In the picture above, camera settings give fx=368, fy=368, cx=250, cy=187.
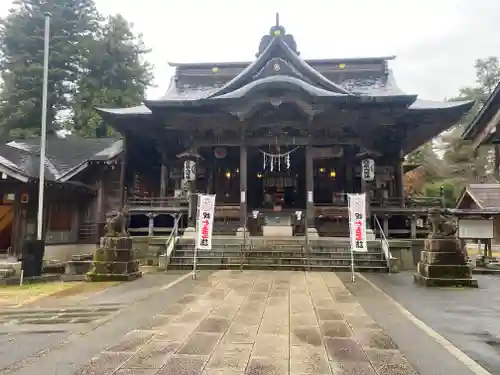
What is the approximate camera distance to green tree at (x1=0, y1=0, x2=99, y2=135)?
2920 cm

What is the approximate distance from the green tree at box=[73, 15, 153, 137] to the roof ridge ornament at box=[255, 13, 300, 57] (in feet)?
51.5

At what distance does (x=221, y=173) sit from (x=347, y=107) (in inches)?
292

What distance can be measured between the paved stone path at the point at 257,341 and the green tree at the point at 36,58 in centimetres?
2785

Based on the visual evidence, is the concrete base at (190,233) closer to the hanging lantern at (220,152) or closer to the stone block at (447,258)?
the hanging lantern at (220,152)

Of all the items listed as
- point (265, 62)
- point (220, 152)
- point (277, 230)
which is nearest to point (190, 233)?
point (277, 230)

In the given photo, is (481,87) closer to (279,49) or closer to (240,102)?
(279,49)

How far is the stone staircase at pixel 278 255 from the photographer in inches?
495

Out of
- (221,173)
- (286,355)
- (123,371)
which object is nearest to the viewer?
(123,371)

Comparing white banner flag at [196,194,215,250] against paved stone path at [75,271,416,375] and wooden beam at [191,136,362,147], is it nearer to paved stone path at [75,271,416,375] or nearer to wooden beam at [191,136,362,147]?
paved stone path at [75,271,416,375]

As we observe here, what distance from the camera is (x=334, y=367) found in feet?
13.4

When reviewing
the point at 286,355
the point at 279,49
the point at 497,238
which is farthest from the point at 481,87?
the point at 286,355

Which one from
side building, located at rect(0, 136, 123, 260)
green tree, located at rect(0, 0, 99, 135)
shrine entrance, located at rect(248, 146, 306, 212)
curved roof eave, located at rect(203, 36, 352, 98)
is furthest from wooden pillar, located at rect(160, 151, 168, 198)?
green tree, located at rect(0, 0, 99, 135)

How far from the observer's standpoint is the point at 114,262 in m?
10.4

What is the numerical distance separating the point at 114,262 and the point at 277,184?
11193mm
